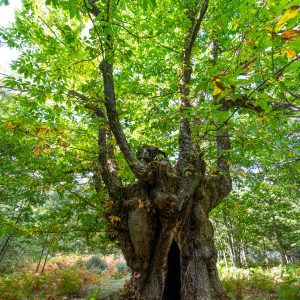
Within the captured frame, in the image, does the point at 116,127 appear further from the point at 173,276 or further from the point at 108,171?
the point at 173,276

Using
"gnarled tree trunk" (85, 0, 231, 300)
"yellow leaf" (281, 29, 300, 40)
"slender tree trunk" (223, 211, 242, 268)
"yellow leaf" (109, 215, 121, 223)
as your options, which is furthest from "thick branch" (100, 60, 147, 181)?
"slender tree trunk" (223, 211, 242, 268)

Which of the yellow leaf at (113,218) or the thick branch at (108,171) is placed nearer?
the yellow leaf at (113,218)

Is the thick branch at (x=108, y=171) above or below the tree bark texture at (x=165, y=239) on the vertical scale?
above

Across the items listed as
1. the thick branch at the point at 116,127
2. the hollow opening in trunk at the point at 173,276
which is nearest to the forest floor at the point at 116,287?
the hollow opening in trunk at the point at 173,276

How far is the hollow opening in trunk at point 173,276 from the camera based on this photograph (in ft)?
13.2

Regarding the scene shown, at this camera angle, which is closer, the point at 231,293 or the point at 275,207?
the point at 231,293

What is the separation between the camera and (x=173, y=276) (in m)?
4.20

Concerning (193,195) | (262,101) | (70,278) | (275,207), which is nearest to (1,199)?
(70,278)

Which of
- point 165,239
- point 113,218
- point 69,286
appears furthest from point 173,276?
point 69,286

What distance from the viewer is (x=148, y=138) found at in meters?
6.39

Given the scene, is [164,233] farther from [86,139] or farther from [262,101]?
[262,101]

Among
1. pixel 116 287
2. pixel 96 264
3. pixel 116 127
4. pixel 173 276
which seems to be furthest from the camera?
pixel 96 264

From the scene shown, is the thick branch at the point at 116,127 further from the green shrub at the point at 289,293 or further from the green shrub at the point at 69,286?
the green shrub at the point at 69,286

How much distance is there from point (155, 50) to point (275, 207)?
10391 millimetres
